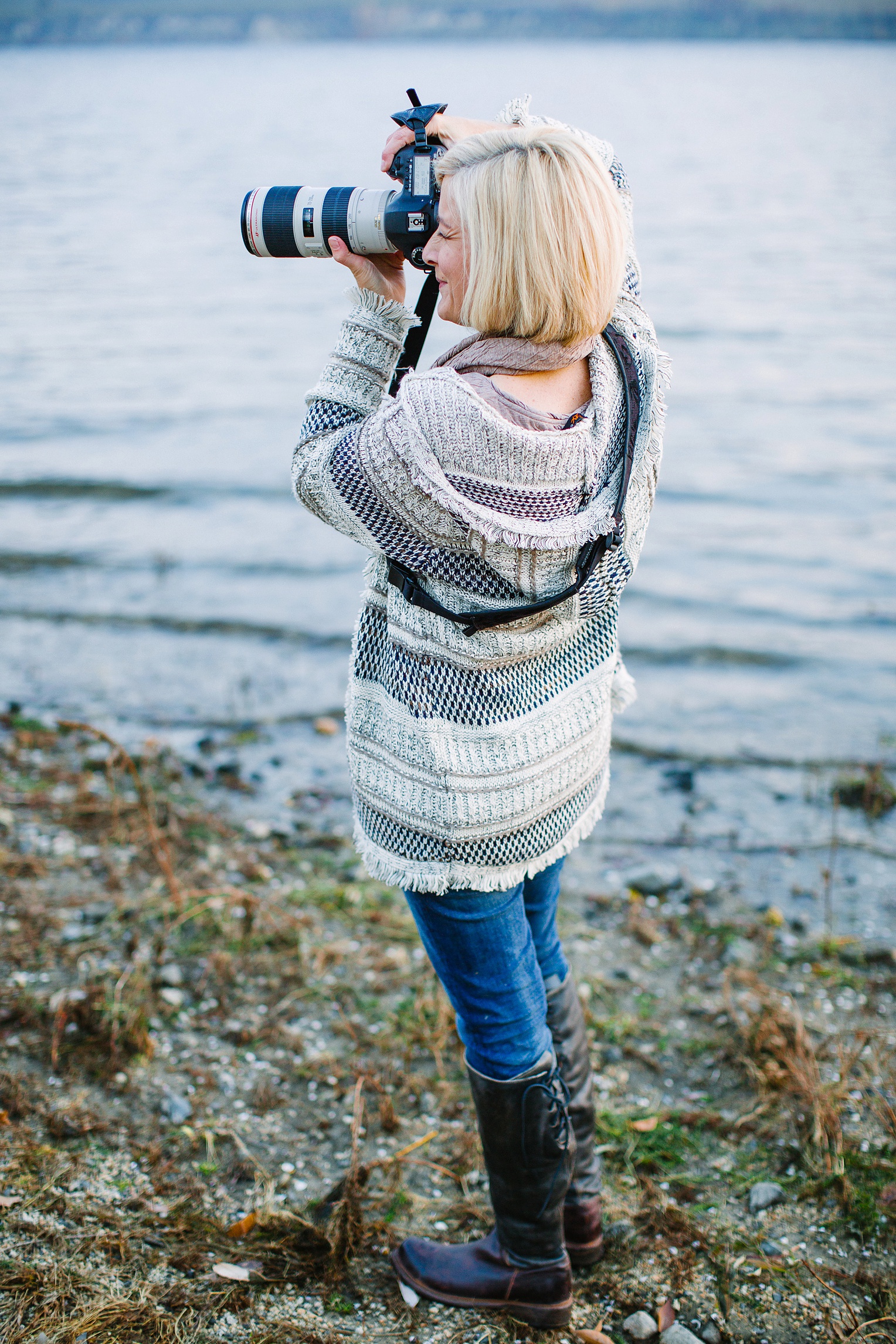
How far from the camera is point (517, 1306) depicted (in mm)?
2027

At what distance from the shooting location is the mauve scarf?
1487mm

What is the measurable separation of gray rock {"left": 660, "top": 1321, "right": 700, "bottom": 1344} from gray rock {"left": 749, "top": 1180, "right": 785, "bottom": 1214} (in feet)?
1.14

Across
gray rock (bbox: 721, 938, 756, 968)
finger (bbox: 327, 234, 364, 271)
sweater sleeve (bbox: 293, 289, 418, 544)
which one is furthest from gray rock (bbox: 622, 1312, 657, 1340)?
finger (bbox: 327, 234, 364, 271)

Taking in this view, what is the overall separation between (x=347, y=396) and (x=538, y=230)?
39 cm

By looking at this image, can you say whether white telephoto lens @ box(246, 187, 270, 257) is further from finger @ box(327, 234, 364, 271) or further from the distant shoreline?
the distant shoreline

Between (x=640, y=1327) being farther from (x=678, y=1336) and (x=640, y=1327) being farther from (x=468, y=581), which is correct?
(x=468, y=581)

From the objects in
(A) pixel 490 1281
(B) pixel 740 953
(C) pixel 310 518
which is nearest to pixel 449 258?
(A) pixel 490 1281

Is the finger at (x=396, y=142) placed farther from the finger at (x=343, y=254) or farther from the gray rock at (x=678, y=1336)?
the gray rock at (x=678, y=1336)

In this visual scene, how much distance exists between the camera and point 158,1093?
254 cm

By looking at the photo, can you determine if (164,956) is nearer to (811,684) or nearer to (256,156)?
(811,684)

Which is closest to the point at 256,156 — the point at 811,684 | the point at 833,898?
the point at 811,684

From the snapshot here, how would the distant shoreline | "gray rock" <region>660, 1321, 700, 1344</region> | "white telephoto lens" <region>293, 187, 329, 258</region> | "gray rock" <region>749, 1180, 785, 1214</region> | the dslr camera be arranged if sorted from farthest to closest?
the distant shoreline → "gray rock" <region>749, 1180, 785, 1214</region> → "gray rock" <region>660, 1321, 700, 1344</region> → "white telephoto lens" <region>293, 187, 329, 258</region> → the dslr camera

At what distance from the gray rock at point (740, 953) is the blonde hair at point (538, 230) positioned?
226 cm

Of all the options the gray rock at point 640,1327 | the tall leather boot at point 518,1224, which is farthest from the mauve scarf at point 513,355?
the gray rock at point 640,1327
